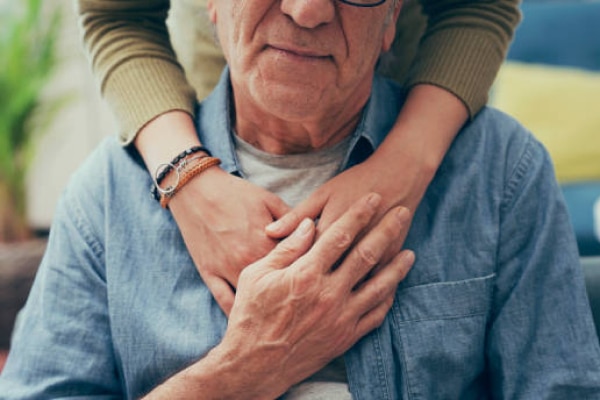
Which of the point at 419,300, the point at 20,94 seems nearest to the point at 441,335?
the point at 419,300

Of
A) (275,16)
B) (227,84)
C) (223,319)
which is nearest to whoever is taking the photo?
(275,16)

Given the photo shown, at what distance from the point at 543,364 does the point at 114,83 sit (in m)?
0.88

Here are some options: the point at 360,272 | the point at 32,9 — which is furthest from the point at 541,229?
the point at 32,9

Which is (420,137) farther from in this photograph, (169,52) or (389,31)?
(169,52)

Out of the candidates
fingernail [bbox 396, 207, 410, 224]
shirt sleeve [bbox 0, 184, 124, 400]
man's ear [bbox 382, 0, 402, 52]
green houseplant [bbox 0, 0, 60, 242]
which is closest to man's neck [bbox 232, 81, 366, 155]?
man's ear [bbox 382, 0, 402, 52]

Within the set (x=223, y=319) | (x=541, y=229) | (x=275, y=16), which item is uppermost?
(x=275, y=16)

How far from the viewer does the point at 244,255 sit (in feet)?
3.79

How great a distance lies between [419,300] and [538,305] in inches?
7.3

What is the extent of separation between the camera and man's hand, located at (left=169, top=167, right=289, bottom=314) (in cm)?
116

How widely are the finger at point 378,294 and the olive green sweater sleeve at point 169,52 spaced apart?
309mm

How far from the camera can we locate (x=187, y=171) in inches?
48.2

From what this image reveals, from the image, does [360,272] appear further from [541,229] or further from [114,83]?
[114,83]

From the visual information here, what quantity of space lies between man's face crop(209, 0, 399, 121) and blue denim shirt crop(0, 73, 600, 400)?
15 centimetres

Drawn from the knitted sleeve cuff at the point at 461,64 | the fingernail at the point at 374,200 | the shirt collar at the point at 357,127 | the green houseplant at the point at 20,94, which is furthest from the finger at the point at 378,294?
the green houseplant at the point at 20,94
